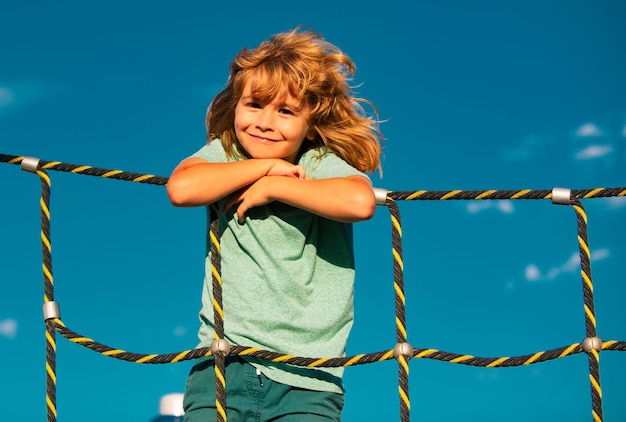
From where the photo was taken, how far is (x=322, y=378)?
2264 mm

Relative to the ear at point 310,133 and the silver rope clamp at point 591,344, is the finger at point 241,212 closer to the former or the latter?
the ear at point 310,133

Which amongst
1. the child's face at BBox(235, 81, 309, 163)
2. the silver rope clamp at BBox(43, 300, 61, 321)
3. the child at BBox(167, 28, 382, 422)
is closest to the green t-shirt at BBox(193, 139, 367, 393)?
the child at BBox(167, 28, 382, 422)

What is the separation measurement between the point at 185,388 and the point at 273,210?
542 mm

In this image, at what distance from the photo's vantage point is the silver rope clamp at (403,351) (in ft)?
7.47

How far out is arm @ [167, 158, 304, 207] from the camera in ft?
7.13

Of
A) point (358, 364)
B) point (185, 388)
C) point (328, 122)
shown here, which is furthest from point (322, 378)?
point (328, 122)

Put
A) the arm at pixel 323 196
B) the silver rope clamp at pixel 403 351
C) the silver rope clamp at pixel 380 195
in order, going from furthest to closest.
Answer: the silver rope clamp at pixel 380 195 < the silver rope clamp at pixel 403 351 < the arm at pixel 323 196

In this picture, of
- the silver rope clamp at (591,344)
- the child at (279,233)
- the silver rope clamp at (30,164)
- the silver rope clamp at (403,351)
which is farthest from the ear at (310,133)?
the silver rope clamp at (591,344)

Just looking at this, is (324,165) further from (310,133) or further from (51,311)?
(51,311)

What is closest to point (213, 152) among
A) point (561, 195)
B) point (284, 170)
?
point (284, 170)

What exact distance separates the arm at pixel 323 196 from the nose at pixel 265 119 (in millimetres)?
180

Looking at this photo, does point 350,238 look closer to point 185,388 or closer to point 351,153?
point 351,153

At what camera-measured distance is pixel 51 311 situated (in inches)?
93.7

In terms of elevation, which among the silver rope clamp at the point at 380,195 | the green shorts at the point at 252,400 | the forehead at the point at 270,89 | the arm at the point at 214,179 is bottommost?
the green shorts at the point at 252,400
